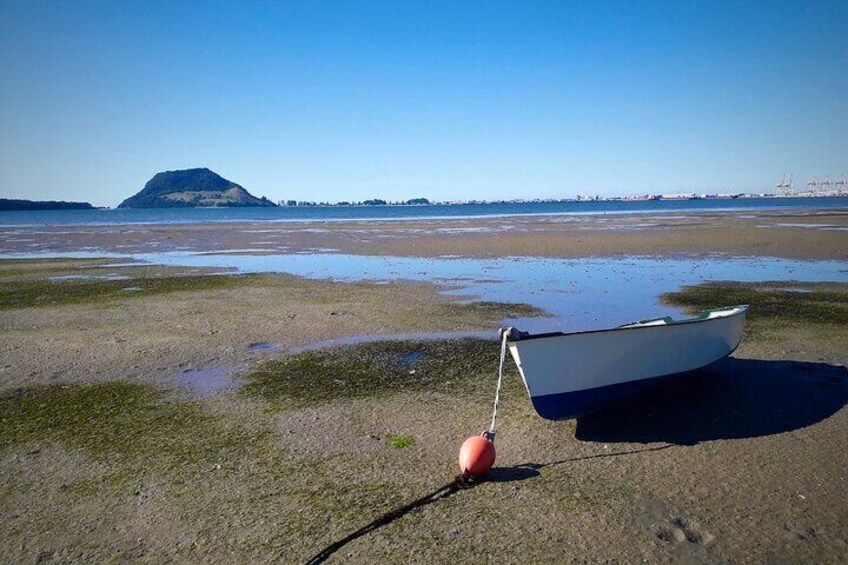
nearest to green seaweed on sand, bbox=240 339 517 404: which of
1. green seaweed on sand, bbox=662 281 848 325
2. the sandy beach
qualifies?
the sandy beach

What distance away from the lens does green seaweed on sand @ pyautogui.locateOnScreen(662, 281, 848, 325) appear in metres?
13.5

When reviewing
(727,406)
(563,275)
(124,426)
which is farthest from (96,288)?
(727,406)

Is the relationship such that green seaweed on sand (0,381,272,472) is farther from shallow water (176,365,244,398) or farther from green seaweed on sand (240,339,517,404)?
green seaweed on sand (240,339,517,404)

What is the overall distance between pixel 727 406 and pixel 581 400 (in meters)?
2.38

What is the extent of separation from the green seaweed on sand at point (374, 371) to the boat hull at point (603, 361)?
6.97ft

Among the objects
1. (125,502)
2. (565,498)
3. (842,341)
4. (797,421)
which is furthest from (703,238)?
(125,502)

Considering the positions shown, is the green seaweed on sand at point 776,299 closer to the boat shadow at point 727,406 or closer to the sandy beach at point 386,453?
the sandy beach at point 386,453

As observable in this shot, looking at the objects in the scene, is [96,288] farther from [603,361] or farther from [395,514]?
[603,361]

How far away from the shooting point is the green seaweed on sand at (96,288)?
1800 centimetres

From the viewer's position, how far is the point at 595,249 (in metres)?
30.8

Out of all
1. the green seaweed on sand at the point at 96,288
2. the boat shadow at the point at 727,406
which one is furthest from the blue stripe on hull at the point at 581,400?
the green seaweed on sand at the point at 96,288

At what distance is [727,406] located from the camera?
838cm

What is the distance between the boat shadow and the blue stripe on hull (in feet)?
0.83

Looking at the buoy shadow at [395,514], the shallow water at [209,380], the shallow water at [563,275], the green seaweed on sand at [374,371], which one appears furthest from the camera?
the shallow water at [563,275]
